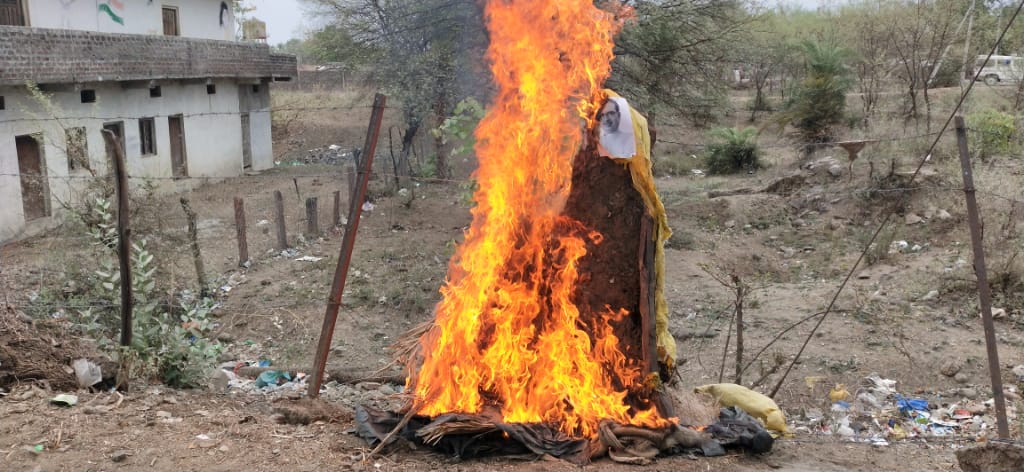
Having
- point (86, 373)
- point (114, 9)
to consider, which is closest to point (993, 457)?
point (86, 373)

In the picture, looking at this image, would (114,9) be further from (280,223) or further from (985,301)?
(985,301)

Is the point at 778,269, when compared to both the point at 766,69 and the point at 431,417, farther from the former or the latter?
Answer: the point at 766,69

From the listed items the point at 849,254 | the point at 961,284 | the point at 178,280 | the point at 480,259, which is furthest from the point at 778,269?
the point at 178,280

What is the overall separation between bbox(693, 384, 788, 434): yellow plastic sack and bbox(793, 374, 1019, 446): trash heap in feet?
2.36

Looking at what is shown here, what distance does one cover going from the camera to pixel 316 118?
31.5 meters

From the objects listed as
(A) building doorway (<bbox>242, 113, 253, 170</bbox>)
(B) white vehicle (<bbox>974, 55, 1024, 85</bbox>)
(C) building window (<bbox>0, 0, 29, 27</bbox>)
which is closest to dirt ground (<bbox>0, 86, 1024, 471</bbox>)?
(A) building doorway (<bbox>242, 113, 253, 170</bbox>)

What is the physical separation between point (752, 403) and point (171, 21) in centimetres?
2012

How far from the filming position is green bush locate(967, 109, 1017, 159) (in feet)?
52.8

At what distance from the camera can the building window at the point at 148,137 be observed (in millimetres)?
18438

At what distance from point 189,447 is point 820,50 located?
21.3 meters

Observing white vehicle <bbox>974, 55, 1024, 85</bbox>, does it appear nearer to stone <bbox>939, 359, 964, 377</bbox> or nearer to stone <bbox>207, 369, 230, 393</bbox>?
stone <bbox>939, 359, 964, 377</bbox>

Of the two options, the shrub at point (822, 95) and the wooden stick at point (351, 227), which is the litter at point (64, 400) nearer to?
the wooden stick at point (351, 227)

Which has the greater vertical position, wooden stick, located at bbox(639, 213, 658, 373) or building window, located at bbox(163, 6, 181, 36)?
building window, located at bbox(163, 6, 181, 36)

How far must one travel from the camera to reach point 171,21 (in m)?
20.8
